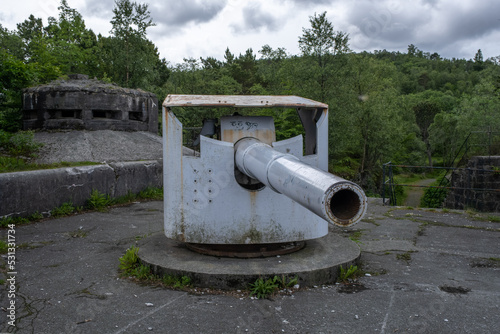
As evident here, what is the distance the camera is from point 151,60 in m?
17.4

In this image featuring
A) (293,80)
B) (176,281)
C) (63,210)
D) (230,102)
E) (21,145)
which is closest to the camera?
(176,281)

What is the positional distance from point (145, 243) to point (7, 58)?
19.6ft

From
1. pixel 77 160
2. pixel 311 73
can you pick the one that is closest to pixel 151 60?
pixel 311 73

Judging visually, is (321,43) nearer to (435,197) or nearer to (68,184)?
(435,197)

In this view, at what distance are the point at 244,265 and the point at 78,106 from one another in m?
6.25

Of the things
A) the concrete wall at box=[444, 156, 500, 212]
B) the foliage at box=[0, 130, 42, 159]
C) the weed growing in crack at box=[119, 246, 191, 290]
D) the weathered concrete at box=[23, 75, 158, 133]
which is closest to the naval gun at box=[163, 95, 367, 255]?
the weed growing in crack at box=[119, 246, 191, 290]

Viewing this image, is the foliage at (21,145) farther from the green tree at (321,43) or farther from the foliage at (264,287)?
the green tree at (321,43)

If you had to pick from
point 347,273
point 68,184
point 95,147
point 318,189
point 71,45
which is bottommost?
point 347,273

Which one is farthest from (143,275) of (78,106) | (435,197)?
(435,197)

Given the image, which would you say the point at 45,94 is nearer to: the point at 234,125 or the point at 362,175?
the point at 234,125

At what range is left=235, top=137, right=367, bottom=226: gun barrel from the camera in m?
1.97

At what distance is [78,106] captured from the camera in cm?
823

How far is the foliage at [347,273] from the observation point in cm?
347

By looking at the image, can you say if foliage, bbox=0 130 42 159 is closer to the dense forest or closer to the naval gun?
the dense forest
